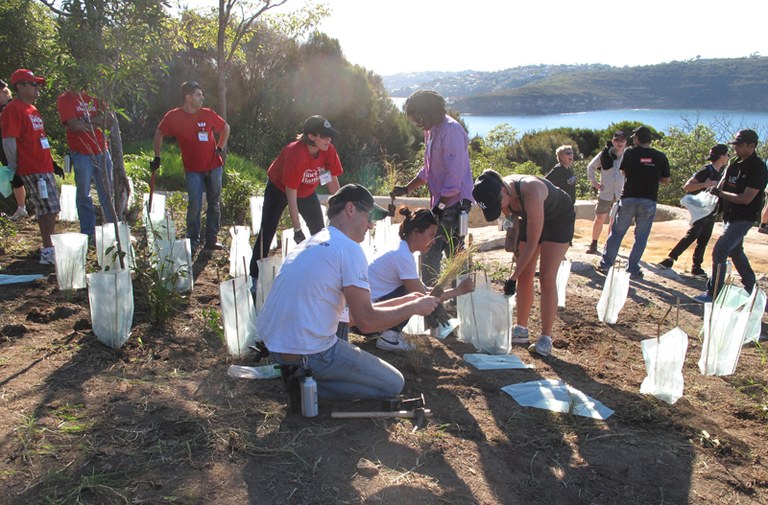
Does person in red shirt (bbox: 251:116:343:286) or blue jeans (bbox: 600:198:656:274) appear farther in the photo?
blue jeans (bbox: 600:198:656:274)

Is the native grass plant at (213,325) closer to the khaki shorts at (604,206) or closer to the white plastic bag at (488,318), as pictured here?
the white plastic bag at (488,318)

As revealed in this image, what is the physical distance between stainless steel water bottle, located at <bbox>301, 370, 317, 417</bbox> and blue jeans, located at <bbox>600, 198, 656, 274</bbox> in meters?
4.38

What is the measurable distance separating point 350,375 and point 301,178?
2.08 metres

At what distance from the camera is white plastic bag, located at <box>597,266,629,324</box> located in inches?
196

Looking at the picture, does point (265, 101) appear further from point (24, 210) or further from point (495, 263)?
point (495, 263)

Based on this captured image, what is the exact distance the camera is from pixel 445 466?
9.25 ft

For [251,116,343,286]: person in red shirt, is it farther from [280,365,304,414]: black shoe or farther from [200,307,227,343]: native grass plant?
[280,365,304,414]: black shoe

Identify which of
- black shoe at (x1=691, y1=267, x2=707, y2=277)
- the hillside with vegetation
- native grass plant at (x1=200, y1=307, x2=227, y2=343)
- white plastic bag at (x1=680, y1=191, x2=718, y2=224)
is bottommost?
black shoe at (x1=691, y1=267, x2=707, y2=277)

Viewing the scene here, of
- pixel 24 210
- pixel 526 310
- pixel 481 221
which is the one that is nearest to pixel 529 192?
pixel 526 310

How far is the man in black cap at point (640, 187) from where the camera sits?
21.3ft

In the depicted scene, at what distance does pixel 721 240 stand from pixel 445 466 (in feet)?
13.6

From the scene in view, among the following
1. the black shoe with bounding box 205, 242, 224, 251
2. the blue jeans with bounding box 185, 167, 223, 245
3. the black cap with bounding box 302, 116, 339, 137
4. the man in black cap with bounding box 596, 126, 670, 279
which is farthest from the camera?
the man in black cap with bounding box 596, 126, 670, 279

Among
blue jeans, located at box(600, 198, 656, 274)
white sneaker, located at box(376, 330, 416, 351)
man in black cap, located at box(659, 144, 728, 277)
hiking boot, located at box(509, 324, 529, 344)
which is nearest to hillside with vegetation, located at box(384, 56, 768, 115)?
man in black cap, located at box(659, 144, 728, 277)

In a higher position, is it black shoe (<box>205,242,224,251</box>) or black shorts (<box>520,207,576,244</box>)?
black shorts (<box>520,207,576,244</box>)
